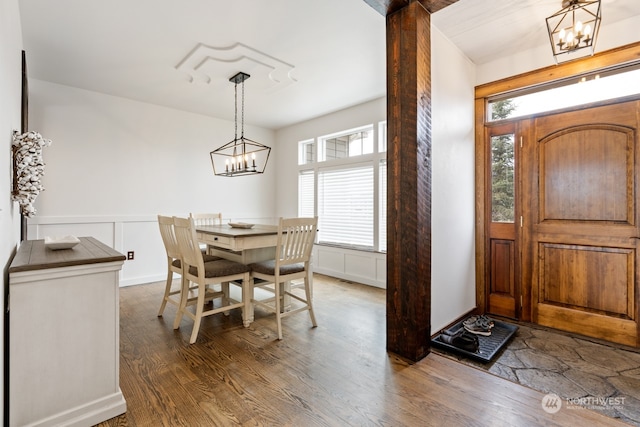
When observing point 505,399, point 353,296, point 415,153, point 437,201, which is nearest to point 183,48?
point 415,153

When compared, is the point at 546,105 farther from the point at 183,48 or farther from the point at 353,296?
the point at 183,48

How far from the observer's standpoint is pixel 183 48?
296 cm

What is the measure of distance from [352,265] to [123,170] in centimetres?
353

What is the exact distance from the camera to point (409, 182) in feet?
7.13

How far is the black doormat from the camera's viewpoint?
2273mm

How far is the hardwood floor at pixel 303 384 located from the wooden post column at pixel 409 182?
0.29m

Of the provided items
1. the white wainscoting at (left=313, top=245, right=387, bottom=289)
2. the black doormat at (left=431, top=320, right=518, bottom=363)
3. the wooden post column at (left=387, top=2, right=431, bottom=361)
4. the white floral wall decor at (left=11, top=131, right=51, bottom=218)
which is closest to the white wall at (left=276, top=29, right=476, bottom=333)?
the black doormat at (left=431, top=320, right=518, bottom=363)

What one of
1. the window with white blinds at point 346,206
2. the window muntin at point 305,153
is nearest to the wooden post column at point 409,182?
the window with white blinds at point 346,206

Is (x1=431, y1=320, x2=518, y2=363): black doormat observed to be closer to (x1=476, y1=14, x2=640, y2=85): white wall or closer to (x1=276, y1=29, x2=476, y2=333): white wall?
(x1=276, y1=29, x2=476, y2=333): white wall

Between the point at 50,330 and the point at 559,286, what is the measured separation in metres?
3.73

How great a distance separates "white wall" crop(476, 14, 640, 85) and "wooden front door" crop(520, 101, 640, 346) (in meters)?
0.49

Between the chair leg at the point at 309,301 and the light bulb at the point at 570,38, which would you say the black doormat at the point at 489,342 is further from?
the light bulb at the point at 570,38

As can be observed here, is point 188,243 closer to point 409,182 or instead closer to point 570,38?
point 409,182

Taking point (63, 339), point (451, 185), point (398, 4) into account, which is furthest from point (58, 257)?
point (451, 185)
